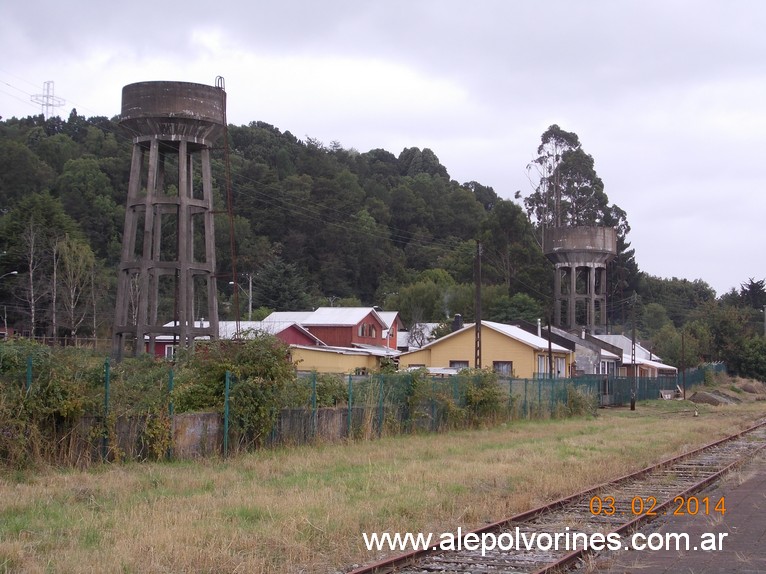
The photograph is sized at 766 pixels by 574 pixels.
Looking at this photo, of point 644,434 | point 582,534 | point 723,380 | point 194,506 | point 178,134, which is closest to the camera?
point 582,534

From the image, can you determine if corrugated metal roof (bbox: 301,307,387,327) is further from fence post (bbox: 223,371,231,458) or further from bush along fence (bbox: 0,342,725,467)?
fence post (bbox: 223,371,231,458)

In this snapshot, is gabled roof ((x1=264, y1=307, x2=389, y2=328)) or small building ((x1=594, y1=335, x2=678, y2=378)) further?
→ small building ((x1=594, y1=335, x2=678, y2=378))

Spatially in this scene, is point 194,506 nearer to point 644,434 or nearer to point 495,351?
point 644,434

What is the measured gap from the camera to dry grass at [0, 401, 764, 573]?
32.5ft

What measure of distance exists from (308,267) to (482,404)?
75.1 m

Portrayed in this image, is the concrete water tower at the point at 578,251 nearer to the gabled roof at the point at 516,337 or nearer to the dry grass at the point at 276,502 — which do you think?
the gabled roof at the point at 516,337

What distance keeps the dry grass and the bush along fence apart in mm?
689

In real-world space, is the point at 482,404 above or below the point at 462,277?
below

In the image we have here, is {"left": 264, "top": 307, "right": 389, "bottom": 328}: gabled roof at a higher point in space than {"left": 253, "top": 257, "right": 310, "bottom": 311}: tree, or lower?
lower

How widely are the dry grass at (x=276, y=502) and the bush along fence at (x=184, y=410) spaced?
689mm

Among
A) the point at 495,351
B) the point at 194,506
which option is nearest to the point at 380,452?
the point at 194,506

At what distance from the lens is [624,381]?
52.1 m

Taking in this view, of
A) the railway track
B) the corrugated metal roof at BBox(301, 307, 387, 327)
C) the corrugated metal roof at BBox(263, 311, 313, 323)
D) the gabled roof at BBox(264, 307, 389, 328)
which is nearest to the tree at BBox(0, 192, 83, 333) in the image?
the corrugated metal roof at BBox(263, 311, 313, 323)

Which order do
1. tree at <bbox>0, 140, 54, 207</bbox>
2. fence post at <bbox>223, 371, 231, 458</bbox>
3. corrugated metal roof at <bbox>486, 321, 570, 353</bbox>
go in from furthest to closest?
tree at <bbox>0, 140, 54, 207</bbox> → corrugated metal roof at <bbox>486, 321, 570, 353</bbox> → fence post at <bbox>223, 371, 231, 458</bbox>
